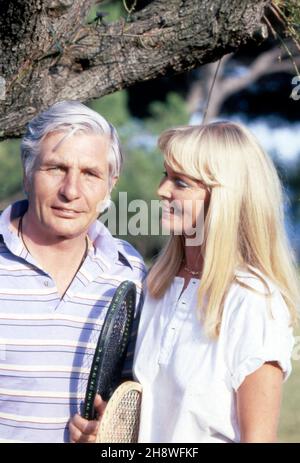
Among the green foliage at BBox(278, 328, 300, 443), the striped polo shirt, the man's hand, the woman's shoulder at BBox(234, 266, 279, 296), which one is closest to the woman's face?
the woman's shoulder at BBox(234, 266, 279, 296)

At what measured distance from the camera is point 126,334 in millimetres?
2354

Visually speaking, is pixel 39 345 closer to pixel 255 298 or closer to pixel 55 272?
pixel 55 272

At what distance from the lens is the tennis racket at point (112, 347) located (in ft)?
7.09

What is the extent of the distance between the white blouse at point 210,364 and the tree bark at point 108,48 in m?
0.87

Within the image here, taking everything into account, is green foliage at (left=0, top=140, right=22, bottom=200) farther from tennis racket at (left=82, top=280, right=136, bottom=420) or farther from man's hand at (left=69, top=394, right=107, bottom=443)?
man's hand at (left=69, top=394, right=107, bottom=443)

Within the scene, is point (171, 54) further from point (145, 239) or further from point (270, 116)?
point (270, 116)

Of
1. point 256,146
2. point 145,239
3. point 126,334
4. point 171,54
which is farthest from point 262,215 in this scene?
point 145,239

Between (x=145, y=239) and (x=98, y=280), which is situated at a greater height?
(x=98, y=280)

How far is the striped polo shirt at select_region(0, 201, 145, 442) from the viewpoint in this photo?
226 centimetres

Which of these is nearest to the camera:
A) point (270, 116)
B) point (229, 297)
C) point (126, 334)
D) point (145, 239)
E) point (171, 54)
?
point (229, 297)

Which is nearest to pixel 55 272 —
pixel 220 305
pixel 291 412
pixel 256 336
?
pixel 220 305

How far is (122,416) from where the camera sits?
2.20 metres

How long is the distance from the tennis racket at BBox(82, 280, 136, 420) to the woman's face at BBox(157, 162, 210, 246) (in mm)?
205
